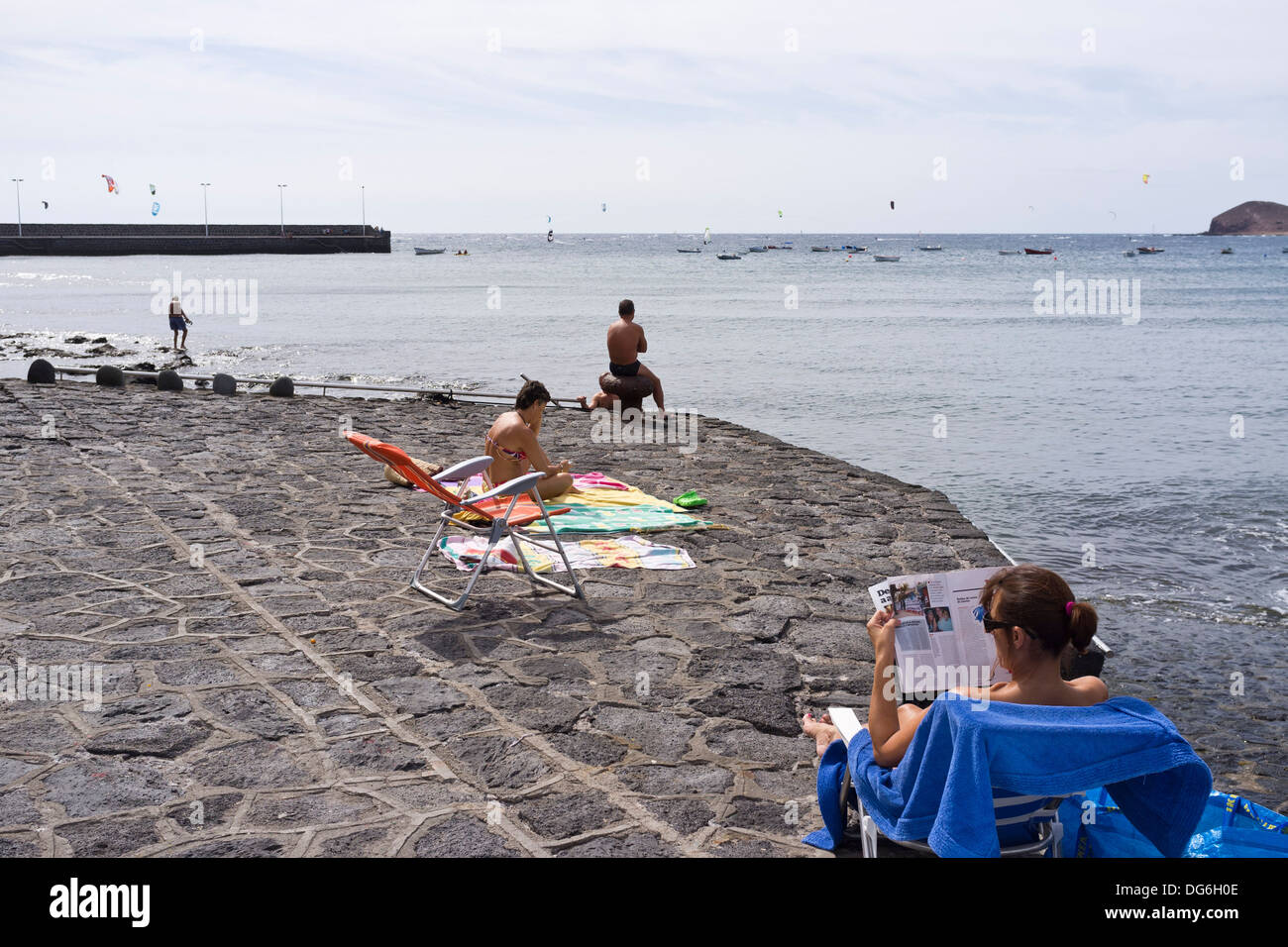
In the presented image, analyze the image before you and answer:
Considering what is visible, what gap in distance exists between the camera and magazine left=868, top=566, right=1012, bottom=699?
10.9ft

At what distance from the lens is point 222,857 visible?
3266 millimetres

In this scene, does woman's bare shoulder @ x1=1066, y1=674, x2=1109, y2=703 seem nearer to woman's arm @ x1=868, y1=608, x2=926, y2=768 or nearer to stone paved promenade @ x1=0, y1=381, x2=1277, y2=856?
woman's arm @ x1=868, y1=608, x2=926, y2=768

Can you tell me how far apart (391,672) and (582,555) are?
6.95 ft

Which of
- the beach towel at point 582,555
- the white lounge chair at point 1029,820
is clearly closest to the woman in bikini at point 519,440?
the beach towel at point 582,555

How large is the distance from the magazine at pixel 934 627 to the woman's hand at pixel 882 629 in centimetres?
7

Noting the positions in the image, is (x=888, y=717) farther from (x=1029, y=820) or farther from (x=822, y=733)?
(x=822, y=733)

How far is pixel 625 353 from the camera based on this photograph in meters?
13.4

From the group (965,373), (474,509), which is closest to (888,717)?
(474,509)

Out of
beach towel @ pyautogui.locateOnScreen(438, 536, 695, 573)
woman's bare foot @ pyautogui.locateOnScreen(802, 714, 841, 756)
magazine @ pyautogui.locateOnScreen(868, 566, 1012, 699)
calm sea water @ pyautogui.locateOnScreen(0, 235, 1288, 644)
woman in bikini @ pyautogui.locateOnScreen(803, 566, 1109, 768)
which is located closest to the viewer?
woman in bikini @ pyautogui.locateOnScreen(803, 566, 1109, 768)

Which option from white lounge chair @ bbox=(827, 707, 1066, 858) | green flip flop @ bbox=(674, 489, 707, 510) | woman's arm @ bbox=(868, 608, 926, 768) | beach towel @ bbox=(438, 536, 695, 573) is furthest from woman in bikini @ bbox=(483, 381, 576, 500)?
white lounge chair @ bbox=(827, 707, 1066, 858)

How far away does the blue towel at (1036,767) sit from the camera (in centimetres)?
259

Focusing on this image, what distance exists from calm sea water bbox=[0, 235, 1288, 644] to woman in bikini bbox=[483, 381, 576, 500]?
4056 mm

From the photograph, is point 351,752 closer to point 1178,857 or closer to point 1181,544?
point 1178,857
